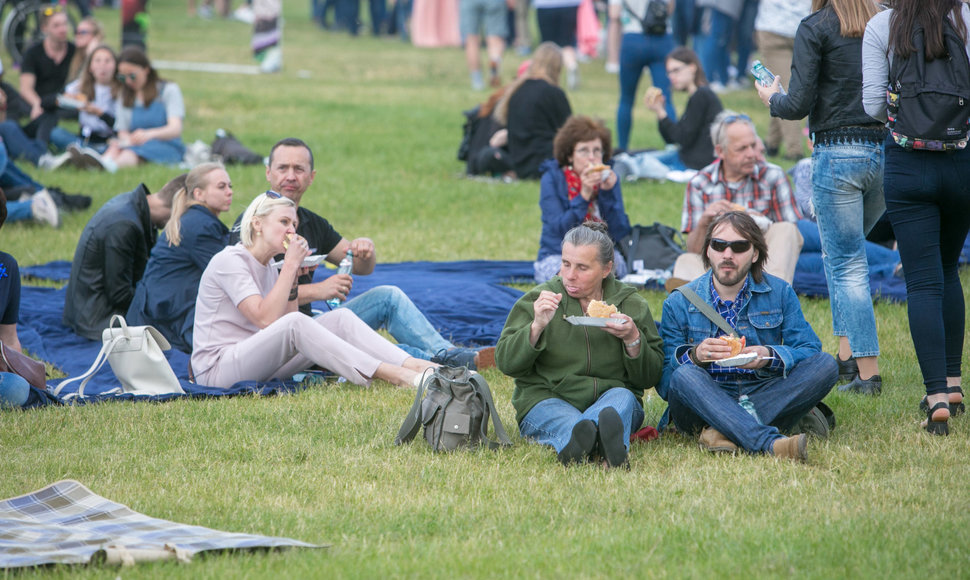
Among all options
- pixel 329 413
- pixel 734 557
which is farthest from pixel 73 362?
pixel 734 557

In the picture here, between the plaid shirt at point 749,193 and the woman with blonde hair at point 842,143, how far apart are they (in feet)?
6.31

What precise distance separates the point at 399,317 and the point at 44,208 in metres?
5.27

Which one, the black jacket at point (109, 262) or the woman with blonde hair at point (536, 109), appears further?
the woman with blonde hair at point (536, 109)

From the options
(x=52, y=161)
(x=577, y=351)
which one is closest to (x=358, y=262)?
(x=577, y=351)

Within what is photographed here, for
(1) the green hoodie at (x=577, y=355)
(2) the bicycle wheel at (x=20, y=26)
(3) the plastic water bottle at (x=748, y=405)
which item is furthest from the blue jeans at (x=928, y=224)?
(2) the bicycle wheel at (x=20, y=26)

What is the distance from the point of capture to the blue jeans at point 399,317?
7090mm

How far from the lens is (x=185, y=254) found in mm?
7016

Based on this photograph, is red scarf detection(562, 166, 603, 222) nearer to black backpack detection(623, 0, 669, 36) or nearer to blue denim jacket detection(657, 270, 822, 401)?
blue denim jacket detection(657, 270, 822, 401)

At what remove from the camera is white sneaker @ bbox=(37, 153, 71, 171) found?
13.2 meters

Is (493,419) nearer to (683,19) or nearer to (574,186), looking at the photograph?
(574,186)

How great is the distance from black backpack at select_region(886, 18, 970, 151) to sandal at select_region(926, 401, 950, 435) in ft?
3.74

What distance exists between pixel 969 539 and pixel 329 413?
10.2 feet

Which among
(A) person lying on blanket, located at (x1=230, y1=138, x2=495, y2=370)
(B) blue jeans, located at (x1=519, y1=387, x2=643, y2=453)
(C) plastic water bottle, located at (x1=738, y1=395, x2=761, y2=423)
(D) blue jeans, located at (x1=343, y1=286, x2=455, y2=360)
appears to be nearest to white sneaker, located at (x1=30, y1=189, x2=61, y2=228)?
(A) person lying on blanket, located at (x1=230, y1=138, x2=495, y2=370)

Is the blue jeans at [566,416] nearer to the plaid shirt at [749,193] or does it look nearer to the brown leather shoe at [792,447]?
the brown leather shoe at [792,447]
